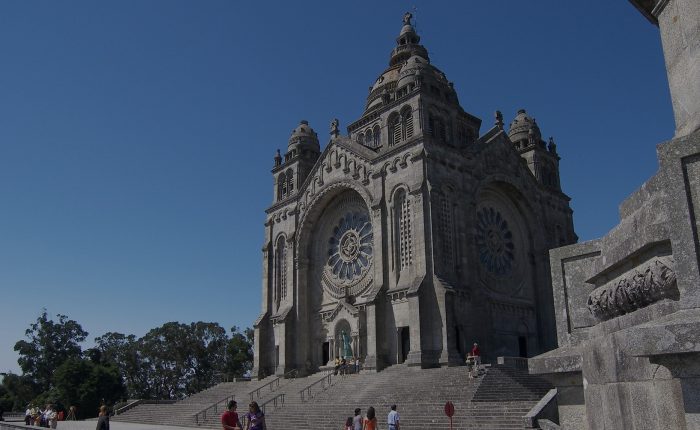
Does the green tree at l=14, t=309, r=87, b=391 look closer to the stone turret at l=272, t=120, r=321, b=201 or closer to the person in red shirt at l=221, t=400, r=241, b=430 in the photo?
the stone turret at l=272, t=120, r=321, b=201

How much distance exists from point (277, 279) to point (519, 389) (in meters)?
21.5

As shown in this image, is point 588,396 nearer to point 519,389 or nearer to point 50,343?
point 519,389

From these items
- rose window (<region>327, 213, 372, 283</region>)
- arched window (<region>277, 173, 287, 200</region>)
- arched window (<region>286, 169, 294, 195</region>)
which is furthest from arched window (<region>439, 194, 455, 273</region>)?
arched window (<region>277, 173, 287, 200</region>)

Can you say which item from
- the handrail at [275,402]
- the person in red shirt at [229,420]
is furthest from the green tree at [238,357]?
the person in red shirt at [229,420]

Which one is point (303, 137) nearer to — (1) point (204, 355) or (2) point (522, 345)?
(2) point (522, 345)

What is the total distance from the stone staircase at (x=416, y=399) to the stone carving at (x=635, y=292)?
49.2 feet

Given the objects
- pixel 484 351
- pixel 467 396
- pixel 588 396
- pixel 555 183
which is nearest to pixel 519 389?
pixel 467 396

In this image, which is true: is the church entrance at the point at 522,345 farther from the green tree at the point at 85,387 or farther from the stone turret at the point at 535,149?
the green tree at the point at 85,387

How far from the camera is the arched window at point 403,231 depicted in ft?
106

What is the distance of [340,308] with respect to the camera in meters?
36.0

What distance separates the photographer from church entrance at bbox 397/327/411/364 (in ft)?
103

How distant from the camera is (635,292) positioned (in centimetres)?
420

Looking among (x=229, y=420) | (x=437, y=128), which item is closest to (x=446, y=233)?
(x=437, y=128)

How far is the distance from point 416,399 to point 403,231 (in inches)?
432
